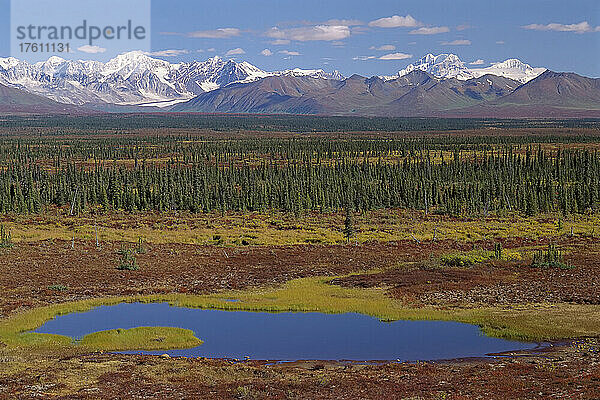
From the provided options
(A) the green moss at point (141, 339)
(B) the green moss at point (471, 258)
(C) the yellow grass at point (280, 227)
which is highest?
(B) the green moss at point (471, 258)

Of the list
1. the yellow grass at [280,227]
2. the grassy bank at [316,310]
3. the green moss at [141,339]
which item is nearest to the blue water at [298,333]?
the green moss at [141,339]

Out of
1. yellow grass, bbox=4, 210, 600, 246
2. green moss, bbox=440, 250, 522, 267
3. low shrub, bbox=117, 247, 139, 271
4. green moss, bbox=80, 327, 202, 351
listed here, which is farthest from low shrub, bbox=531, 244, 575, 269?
low shrub, bbox=117, 247, 139, 271

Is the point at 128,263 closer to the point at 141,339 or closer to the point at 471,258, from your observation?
the point at 141,339

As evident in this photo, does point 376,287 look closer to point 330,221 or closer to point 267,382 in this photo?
point 267,382

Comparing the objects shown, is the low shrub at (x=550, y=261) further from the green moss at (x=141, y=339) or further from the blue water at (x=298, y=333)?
the green moss at (x=141, y=339)

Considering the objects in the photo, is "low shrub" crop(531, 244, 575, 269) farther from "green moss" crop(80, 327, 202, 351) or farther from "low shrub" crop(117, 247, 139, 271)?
"low shrub" crop(117, 247, 139, 271)

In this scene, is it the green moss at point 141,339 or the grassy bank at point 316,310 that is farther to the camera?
the grassy bank at point 316,310

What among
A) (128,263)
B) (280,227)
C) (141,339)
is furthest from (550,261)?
(280,227)
